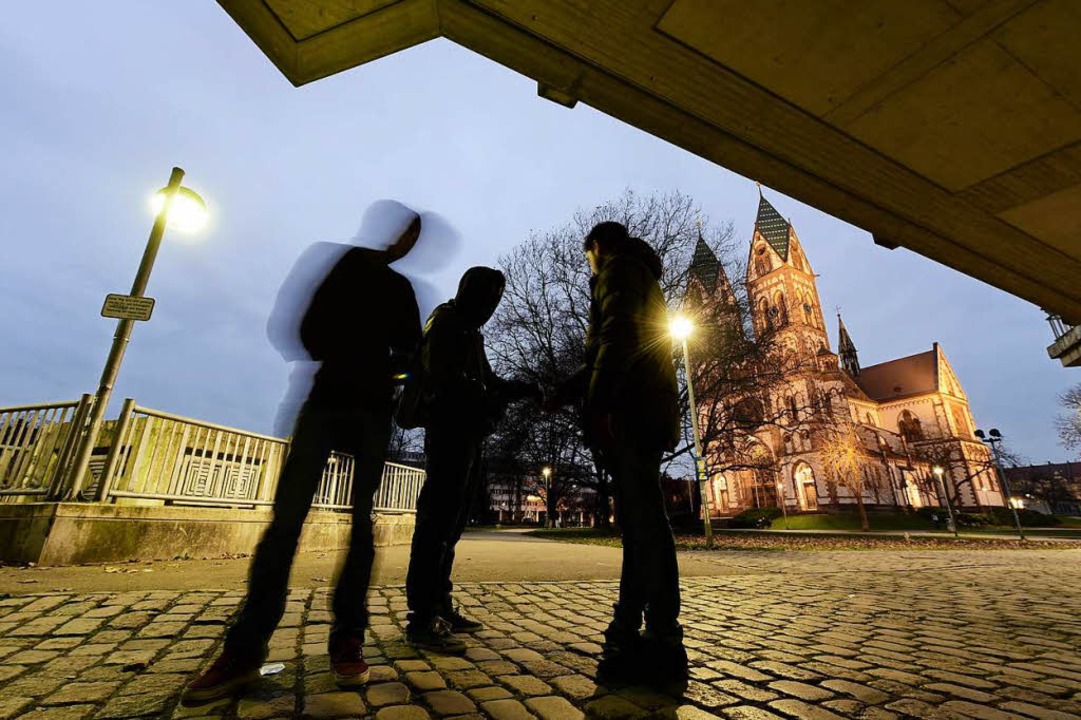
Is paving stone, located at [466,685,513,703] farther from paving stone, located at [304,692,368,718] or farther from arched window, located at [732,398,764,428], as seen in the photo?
arched window, located at [732,398,764,428]

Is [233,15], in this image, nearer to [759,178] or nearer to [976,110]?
[759,178]

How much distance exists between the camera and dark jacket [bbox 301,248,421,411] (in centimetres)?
206

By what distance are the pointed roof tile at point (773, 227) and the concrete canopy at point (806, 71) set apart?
58.3 m

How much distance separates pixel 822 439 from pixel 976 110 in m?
21.1

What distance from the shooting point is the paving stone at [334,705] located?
1.54 meters

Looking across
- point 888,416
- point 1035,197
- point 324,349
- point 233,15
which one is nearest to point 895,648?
point 1035,197

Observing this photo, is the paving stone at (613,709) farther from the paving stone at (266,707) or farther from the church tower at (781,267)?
the church tower at (781,267)

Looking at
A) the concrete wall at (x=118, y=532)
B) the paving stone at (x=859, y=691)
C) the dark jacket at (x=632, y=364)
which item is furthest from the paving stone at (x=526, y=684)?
the concrete wall at (x=118, y=532)

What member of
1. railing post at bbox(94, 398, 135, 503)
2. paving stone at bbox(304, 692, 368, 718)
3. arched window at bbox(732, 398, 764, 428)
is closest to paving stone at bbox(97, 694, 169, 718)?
paving stone at bbox(304, 692, 368, 718)

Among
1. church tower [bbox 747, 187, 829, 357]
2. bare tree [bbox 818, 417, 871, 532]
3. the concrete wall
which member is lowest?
the concrete wall

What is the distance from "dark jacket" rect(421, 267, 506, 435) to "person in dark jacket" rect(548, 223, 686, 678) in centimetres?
64

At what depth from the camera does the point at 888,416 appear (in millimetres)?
59250

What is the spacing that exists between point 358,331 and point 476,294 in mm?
807

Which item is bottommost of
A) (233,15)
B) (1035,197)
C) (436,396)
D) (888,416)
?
(436,396)
